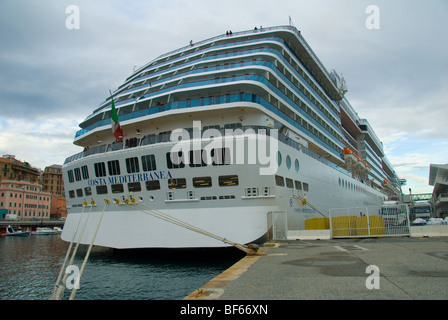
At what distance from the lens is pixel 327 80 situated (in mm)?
39750

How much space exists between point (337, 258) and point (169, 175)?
10.1m

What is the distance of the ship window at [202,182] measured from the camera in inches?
675

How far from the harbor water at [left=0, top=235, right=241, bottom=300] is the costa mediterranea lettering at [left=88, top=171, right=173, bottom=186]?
4.69 m

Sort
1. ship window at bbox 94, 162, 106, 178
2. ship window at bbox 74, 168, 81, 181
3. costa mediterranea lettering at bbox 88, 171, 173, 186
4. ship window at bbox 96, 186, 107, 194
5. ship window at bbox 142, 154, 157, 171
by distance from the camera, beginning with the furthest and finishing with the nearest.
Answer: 1. ship window at bbox 74, 168, 81, 181
2. ship window at bbox 96, 186, 107, 194
3. ship window at bbox 94, 162, 106, 178
4. ship window at bbox 142, 154, 157, 171
5. costa mediterranea lettering at bbox 88, 171, 173, 186

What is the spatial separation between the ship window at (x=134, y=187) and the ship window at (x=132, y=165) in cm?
71

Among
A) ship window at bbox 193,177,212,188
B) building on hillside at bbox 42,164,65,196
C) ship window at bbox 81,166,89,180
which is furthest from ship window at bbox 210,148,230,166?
building on hillside at bbox 42,164,65,196

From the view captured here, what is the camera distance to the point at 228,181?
1697 cm

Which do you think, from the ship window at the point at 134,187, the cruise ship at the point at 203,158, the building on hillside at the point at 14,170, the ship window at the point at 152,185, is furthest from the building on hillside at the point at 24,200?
the ship window at the point at 152,185

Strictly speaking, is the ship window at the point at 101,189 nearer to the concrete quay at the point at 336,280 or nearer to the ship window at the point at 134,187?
the ship window at the point at 134,187

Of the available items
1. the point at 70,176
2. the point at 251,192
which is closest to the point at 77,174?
the point at 70,176

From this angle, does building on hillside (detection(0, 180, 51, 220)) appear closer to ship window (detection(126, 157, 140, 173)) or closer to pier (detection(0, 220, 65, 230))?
pier (detection(0, 220, 65, 230))

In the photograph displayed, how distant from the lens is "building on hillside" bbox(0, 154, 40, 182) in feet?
322

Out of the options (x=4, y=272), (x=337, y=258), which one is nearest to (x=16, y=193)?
(x=4, y=272)
